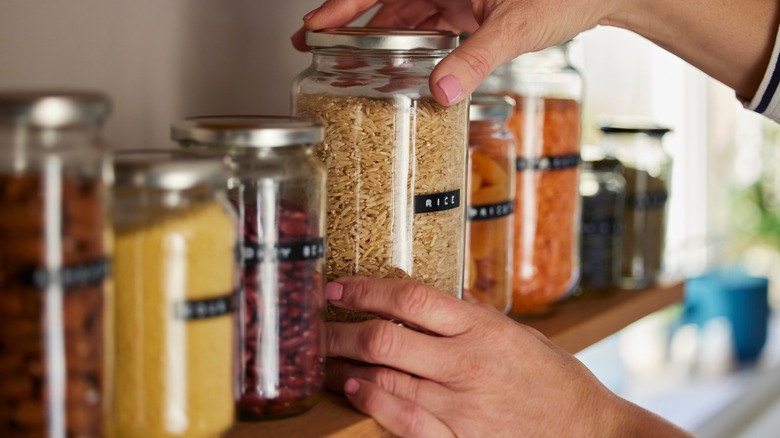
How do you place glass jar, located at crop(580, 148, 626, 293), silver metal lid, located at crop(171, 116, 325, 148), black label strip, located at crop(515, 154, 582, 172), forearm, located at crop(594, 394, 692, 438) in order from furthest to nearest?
glass jar, located at crop(580, 148, 626, 293), black label strip, located at crop(515, 154, 582, 172), forearm, located at crop(594, 394, 692, 438), silver metal lid, located at crop(171, 116, 325, 148)

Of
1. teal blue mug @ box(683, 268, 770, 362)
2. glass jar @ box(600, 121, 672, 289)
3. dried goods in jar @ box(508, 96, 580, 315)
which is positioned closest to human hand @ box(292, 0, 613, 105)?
dried goods in jar @ box(508, 96, 580, 315)

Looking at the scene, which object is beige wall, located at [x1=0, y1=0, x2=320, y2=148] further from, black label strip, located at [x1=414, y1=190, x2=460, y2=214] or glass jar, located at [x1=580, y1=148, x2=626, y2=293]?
glass jar, located at [x1=580, y1=148, x2=626, y2=293]

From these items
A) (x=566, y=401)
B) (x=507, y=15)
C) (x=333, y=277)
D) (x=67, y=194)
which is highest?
(x=507, y=15)

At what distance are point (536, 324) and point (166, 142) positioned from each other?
430mm

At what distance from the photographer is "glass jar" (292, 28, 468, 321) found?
0.75 metres

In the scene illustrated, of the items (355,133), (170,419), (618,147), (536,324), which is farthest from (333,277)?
(618,147)

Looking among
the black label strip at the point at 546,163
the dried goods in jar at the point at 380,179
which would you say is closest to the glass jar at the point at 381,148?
the dried goods in jar at the point at 380,179

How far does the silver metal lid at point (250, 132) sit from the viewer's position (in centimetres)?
63

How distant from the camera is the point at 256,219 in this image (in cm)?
64

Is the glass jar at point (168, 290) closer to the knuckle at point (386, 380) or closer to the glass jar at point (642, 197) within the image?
the knuckle at point (386, 380)

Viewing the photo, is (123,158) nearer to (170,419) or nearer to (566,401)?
(170,419)

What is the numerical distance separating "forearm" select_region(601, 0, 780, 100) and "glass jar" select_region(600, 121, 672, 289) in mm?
212

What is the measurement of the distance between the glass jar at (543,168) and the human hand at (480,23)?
94 millimetres

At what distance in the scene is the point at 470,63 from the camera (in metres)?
0.74
